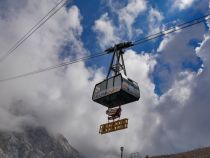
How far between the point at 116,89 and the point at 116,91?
0.16 meters

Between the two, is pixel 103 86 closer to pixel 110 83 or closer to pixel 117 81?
pixel 110 83

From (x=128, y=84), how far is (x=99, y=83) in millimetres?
3020

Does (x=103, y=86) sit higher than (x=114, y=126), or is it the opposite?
(x=103, y=86)

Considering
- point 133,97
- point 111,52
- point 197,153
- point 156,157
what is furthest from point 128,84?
point 156,157

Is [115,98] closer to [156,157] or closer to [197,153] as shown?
[197,153]

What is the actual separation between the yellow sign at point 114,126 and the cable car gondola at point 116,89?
2436mm

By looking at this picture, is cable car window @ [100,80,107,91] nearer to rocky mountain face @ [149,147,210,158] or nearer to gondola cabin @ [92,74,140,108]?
gondola cabin @ [92,74,140,108]

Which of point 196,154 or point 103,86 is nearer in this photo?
point 103,86

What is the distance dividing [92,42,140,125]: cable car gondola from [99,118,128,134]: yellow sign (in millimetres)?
A: 2436

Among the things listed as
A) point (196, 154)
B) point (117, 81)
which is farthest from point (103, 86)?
point (196, 154)

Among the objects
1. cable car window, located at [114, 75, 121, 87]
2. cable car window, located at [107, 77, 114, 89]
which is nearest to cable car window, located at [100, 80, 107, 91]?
cable car window, located at [107, 77, 114, 89]

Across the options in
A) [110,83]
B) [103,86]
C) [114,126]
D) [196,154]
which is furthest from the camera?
[196,154]

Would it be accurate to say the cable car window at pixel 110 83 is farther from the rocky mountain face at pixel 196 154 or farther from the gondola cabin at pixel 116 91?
the rocky mountain face at pixel 196 154

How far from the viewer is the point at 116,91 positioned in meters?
30.1
